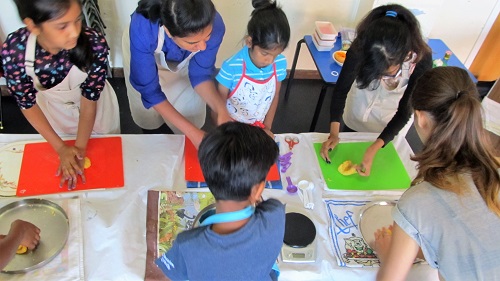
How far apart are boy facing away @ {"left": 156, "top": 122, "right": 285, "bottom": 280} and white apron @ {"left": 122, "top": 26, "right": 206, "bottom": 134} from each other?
0.73m

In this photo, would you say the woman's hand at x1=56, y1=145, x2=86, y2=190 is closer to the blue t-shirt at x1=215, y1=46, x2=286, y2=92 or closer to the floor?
the blue t-shirt at x1=215, y1=46, x2=286, y2=92

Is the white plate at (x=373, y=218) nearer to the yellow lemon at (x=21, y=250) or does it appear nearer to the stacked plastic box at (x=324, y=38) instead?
the yellow lemon at (x=21, y=250)

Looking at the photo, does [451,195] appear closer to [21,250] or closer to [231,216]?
[231,216]

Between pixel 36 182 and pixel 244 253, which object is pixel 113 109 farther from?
pixel 244 253

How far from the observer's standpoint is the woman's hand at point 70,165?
1.23 meters

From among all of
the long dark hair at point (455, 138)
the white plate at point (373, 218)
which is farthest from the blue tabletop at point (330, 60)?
the long dark hair at point (455, 138)

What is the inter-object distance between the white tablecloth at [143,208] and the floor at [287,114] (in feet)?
3.34

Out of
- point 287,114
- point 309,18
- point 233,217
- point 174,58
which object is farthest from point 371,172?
point 309,18

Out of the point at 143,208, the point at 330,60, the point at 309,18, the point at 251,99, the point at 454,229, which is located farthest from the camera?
the point at 309,18

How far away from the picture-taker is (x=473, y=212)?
3.08 feet

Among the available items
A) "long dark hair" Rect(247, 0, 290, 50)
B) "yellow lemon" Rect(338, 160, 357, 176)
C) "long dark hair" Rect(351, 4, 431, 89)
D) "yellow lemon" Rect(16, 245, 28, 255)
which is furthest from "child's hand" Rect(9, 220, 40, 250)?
"long dark hair" Rect(351, 4, 431, 89)

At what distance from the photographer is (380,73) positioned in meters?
1.36

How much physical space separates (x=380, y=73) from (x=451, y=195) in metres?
0.56

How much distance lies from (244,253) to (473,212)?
60cm
